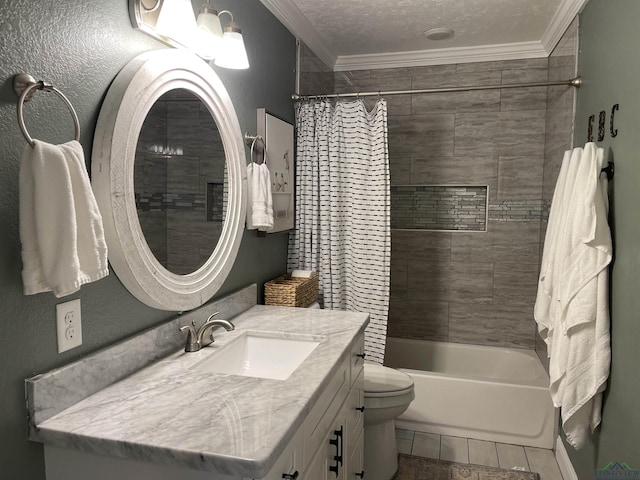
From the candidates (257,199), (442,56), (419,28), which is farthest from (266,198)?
(442,56)

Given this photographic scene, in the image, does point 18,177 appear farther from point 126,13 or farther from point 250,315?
point 250,315

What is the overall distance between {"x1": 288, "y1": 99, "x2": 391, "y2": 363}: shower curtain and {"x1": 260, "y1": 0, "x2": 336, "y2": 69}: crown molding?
1.45 feet

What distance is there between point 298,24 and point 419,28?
30.3 inches

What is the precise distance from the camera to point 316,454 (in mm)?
1424

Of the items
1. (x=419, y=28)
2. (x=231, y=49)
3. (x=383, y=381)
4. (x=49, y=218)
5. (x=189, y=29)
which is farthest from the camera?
(x=419, y=28)

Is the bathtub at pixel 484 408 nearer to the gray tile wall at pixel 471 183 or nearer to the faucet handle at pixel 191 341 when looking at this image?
the gray tile wall at pixel 471 183

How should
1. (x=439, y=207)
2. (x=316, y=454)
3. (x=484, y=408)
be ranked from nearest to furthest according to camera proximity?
(x=316, y=454), (x=484, y=408), (x=439, y=207)

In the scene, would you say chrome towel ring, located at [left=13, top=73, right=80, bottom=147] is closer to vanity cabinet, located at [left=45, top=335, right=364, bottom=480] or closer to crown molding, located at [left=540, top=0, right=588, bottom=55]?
vanity cabinet, located at [left=45, top=335, right=364, bottom=480]

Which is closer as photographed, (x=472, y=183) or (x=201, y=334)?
(x=201, y=334)

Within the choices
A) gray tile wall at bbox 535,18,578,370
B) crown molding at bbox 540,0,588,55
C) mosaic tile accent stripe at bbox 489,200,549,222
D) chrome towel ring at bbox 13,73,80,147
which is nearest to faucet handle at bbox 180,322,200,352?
chrome towel ring at bbox 13,73,80,147

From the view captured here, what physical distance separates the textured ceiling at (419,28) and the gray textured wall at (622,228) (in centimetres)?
69

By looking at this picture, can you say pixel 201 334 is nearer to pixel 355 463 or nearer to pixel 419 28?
pixel 355 463

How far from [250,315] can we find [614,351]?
1474 millimetres

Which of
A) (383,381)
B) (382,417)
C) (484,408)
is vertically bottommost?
(484,408)
